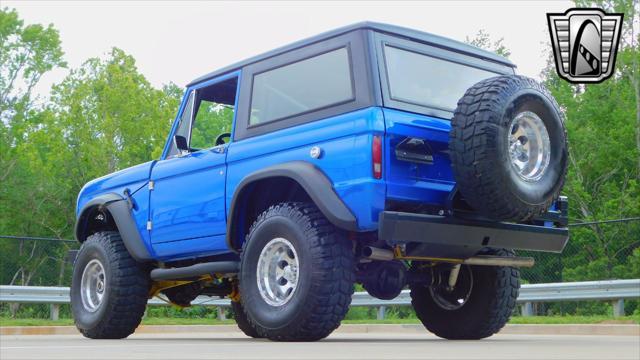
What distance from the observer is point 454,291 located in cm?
845

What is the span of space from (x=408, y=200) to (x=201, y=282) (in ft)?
10.4

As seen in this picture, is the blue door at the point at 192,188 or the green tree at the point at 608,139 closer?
the blue door at the point at 192,188

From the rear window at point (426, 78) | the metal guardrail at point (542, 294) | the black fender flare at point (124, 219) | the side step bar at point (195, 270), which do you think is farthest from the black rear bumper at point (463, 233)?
the metal guardrail at point (542, 294)

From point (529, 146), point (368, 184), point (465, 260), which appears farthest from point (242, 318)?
point (529, 146)

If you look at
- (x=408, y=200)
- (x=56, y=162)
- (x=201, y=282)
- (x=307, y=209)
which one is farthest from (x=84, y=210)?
(x=56, y=162)

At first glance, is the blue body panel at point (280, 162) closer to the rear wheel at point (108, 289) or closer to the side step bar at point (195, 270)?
the side step bar at point (195, 270)

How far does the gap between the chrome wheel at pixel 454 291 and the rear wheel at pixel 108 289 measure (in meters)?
2.83

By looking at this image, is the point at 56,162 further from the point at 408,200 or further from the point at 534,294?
the point at 408,200

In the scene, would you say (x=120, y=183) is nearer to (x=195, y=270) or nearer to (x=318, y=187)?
(x=195, y=270)

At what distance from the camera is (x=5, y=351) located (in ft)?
19.7

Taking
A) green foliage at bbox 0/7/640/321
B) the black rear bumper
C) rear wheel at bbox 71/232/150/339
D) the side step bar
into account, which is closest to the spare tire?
the black rear bumper

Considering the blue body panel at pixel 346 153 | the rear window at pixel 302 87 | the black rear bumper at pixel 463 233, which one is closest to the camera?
the black rear bumper at pixel 463 233

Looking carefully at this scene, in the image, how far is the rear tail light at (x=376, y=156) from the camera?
21.4 feet

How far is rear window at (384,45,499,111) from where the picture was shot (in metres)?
7.11
